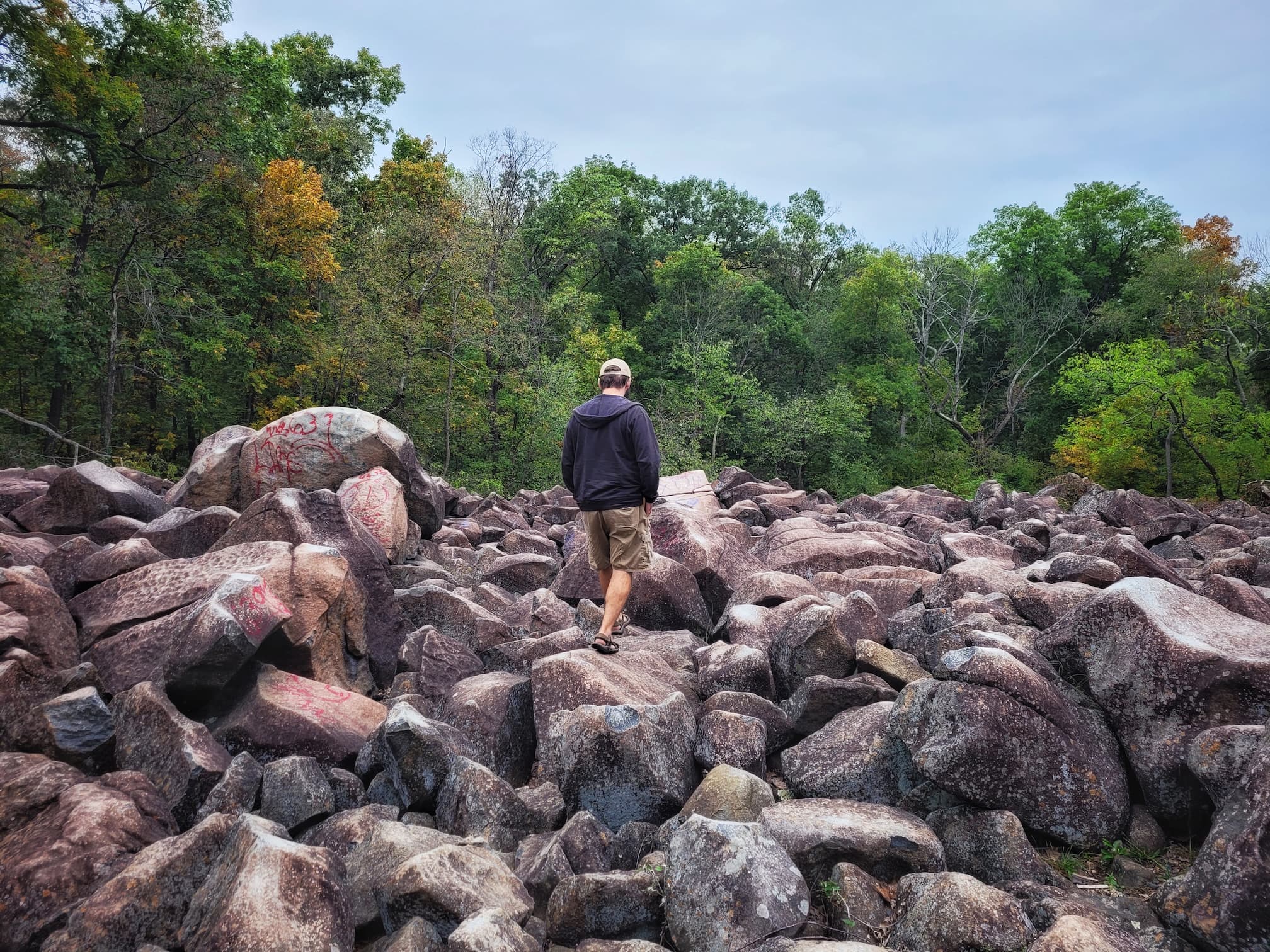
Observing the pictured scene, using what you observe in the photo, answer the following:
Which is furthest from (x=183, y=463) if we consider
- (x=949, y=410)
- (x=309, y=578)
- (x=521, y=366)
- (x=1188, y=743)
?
(x=949, y=410)

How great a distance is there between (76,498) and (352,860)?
20.5 ft

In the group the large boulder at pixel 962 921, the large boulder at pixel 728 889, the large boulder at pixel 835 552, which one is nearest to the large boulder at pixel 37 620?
the large boulder at pixel 728 889

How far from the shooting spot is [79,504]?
7789 millimetres

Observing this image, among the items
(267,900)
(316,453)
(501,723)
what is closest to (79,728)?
(267,900)

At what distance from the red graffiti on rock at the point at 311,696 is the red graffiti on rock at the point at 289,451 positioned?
4.64 metres

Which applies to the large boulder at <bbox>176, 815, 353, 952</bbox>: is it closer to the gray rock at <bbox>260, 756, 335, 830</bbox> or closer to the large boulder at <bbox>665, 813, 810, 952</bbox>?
the gray rock at <bbox>260, 756, 335, 830</bbox>

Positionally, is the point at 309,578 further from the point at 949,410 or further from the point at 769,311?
the point at 949,410

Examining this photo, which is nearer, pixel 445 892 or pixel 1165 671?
pixel 445 892

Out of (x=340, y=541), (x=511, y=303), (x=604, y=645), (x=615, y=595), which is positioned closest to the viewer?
(x=604, y=645)

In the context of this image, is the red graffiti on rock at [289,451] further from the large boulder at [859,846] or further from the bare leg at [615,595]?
the large boulder at [859,846]

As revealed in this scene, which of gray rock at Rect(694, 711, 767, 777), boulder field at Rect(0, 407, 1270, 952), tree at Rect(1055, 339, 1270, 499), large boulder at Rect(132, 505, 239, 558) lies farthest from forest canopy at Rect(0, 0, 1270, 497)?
gray rock at Rect(694, 711, 767, 777)

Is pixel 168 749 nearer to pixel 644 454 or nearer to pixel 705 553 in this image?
pixel 644 454

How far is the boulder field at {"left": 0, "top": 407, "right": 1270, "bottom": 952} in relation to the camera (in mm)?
2912

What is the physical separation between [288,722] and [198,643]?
0.61 metres
